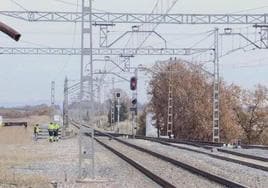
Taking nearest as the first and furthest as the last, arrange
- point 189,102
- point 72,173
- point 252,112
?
point 72,173
point 189,102
point 252,112

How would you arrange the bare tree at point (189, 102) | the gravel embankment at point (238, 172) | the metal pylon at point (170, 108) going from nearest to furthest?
the gravel embankment at point (238, 172) < the metal pylon at point (170, 108) < the bare tree at point (189, 102)

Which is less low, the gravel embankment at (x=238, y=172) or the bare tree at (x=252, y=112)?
the bare tree at (x=252, y=112)

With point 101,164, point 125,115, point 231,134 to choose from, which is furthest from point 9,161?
point 125,115

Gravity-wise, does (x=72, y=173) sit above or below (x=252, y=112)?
below

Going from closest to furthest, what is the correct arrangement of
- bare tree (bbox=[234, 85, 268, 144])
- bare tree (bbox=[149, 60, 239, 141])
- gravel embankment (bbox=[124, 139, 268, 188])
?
gravel embankment (bbox=[124, 139, 268, 188]) → bare tree (bbox=[149, 60, 239, 141]) → bare tree (bbox=[234, 85, 268, 144])

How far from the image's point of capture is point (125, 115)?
150250mm

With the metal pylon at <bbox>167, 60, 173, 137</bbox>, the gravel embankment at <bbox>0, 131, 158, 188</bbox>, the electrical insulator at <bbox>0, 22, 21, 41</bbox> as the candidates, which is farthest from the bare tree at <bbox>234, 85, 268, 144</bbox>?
the electrical insulator at <bbox>0, 22, 21, 41</bbox>

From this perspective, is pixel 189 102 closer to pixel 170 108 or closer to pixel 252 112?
pixel 170 108

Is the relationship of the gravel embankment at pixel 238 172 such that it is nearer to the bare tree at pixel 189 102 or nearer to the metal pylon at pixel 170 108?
the metal pylon at pixel 170 108

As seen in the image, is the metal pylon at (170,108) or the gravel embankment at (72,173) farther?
the metal pylon at (170,108)

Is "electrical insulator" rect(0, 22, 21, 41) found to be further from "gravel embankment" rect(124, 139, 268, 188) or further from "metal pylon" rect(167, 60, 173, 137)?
"metal pylon" rect(167, 60, 173, 137)

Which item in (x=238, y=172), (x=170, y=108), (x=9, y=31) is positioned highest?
(x=170, y=108)

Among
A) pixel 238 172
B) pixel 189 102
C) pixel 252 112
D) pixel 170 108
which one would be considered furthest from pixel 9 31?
pixel 252 112

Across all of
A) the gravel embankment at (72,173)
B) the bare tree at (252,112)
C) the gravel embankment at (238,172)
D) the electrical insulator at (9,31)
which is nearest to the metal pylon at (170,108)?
the bare tree at (252,112)
